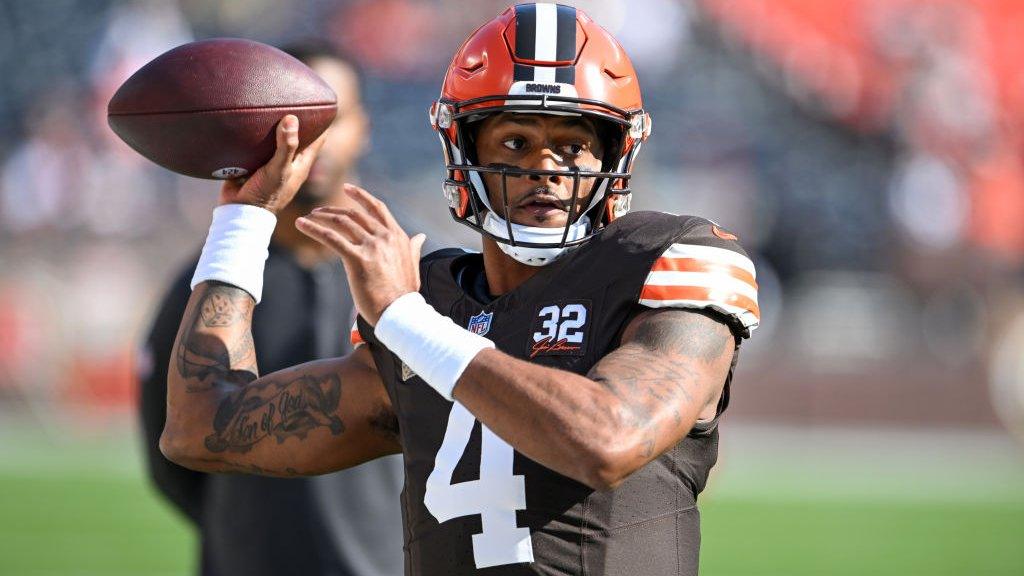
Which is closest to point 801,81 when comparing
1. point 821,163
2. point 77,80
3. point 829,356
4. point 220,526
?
point 821,163

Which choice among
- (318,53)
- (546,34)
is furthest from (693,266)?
(318,53)

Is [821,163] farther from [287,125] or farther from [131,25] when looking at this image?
[287,125]

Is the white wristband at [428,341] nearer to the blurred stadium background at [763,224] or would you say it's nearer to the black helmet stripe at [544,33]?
the black helmet stripe at [544,33]

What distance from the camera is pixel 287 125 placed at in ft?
8.03

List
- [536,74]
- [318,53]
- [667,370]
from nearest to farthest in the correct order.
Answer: [667,370], [536,74], [318,53]

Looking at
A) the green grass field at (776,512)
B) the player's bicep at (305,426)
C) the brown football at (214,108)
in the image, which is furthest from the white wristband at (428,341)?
the green grass field at (776,512)

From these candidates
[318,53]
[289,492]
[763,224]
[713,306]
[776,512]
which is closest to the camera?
[713,306]

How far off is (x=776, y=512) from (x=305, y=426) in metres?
6.84

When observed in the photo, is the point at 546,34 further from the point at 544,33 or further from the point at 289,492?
the point at 289,492

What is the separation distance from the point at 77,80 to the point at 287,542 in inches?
443

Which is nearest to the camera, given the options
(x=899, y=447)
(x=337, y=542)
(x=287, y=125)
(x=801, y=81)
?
(x=287, y=125)

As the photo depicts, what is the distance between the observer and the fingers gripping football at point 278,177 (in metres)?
2.45

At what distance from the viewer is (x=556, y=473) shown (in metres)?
2.06

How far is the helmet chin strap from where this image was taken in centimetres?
224
